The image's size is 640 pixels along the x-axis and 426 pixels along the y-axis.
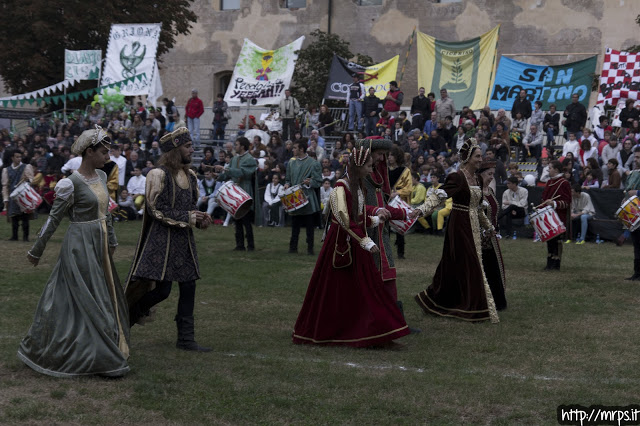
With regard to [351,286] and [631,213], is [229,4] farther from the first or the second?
[351,286]

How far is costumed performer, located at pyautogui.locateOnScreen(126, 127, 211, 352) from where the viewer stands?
7.38 metres

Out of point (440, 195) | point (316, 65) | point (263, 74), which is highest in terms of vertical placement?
point (316, 65)

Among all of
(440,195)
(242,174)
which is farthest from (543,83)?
(440,195)

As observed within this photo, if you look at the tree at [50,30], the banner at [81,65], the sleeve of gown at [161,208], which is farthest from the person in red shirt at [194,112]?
the sleeve of gown at [161,208]

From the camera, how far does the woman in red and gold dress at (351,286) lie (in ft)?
25.7

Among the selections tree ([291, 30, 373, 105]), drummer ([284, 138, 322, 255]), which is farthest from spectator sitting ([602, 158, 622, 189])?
tree ([291, 30, 373, 105])

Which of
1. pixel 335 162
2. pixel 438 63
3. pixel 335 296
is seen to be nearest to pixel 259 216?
pixel 335 162

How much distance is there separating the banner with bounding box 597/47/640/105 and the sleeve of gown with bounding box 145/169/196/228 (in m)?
16.9

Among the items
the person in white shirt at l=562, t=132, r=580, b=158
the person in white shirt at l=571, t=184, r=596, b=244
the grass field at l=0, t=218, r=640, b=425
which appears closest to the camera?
the grass field at l=0, t=218, r=640, b=425

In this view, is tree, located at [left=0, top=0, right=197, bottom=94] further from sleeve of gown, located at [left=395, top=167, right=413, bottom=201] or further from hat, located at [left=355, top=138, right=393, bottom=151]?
hat, located at [left=355, top=138, right=393, bottom=151]

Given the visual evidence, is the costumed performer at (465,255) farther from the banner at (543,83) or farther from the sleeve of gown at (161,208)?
the banner at (543,83)

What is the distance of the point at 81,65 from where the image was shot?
27.8 metres

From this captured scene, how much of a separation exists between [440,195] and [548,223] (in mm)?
4831

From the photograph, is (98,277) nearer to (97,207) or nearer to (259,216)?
(97,207)
